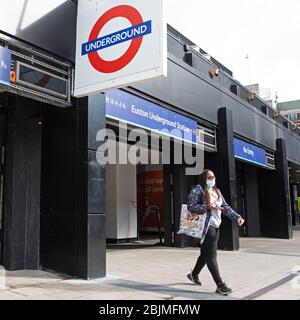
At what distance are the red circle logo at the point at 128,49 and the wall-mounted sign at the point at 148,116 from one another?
48.4 inches

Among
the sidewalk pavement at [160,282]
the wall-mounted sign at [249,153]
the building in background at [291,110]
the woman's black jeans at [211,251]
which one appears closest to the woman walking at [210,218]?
the woman's black jeans at [211,251]

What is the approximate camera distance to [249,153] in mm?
14609

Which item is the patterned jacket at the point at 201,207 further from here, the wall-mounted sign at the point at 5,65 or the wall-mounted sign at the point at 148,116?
the wall-mounted sign at the point at 5,65

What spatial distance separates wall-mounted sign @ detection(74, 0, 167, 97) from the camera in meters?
5.95

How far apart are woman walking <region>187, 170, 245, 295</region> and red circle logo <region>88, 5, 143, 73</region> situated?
2.09 meters

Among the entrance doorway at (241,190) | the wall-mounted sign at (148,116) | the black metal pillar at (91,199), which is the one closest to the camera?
the black metal pillar at (91,199)

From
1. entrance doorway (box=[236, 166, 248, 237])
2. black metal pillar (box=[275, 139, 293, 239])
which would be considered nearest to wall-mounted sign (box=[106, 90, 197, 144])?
entrance doorway (box=[236, 166, 248, 237])

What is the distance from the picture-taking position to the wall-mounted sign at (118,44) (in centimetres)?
595

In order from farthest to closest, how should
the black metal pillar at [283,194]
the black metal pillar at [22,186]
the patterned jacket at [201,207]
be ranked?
1. the black metal pillar at [283,194]
2. the black metal pillar at [22,186]
3. the patterned jacket at [201,207]

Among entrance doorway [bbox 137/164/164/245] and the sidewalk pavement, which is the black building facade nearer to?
the sidewalk pavement

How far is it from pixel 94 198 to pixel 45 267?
5.12 feet

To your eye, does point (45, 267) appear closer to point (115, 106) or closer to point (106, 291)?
point (106, 291)

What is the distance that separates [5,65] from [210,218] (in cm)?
362

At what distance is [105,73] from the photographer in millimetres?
6383
